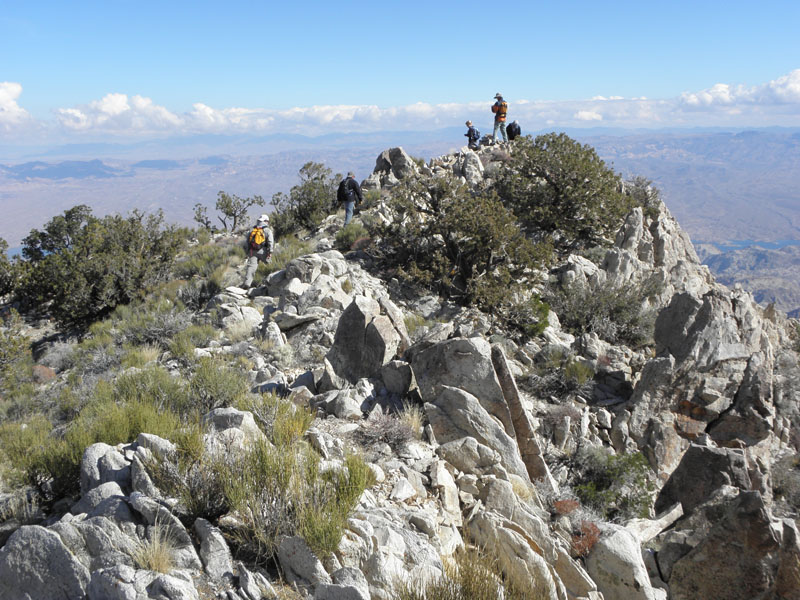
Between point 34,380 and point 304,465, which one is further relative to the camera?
point 34,380

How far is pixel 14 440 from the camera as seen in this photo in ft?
22.4

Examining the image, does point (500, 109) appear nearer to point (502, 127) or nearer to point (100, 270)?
point (502, 127)

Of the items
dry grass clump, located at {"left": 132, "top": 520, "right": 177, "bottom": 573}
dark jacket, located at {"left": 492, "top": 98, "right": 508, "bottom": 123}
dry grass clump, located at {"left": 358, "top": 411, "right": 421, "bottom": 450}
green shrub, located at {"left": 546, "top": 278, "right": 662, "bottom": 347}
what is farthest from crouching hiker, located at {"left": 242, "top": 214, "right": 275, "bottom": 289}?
dark jacket, located at {"left": 492, "top": 98, "right": 508, "bottom": 123}

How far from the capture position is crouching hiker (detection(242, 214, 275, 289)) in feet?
55.6

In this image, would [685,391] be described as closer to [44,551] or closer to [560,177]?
[44,551]

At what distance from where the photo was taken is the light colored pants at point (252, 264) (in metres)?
16.7

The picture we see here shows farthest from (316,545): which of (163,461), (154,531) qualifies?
(163,461)

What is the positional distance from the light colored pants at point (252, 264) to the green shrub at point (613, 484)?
1200 cm

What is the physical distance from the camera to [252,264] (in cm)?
1709

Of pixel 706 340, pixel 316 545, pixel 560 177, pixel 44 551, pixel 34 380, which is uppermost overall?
pixel 560 177

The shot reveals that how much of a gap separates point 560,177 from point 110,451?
20427mm

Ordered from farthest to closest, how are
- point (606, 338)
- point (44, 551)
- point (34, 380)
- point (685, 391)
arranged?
point (606, 338)
point (34, 380)
point (685, 391)
point (44, 551)

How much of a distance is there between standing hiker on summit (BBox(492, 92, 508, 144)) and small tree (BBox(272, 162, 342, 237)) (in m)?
13.4

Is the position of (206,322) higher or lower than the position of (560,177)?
lower
